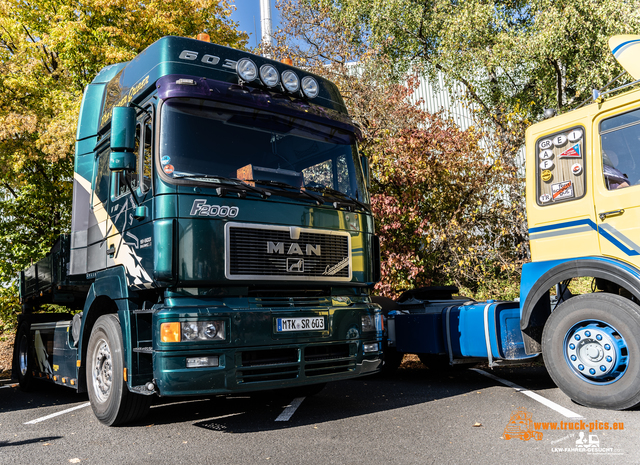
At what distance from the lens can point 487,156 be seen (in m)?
11.7

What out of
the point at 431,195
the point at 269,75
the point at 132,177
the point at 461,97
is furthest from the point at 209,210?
the point at 461,97

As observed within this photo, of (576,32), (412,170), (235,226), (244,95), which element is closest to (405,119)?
(412,170)

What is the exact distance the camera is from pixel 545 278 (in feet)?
18.4

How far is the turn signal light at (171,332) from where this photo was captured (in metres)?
4.39

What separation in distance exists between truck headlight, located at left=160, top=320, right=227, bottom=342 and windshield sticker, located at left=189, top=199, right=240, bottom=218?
0.93 meters

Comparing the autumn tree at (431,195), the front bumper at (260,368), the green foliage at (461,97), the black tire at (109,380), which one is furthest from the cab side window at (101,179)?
the green foliage at (461,97)

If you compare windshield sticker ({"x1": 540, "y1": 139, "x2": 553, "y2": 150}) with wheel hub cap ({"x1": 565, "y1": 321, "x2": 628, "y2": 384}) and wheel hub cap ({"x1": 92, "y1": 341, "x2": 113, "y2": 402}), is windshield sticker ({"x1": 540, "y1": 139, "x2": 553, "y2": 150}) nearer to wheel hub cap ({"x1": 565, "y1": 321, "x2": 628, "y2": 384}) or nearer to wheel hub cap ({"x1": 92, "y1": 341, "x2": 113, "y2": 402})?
wheel hub cap ({"x1": 565, "y1": 321, "x2": 628, "y2": 384})

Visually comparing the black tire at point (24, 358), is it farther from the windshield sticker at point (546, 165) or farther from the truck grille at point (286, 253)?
the windshield sticker at point (546, 165)

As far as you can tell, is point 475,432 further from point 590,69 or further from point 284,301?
point 590,69

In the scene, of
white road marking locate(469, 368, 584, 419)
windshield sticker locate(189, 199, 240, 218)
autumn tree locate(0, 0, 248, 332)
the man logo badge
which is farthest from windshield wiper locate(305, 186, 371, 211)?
autumn tree locate(0, 0, 248, 332)

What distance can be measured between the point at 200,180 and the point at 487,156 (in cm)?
847

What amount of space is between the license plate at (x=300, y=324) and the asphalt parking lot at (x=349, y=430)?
903 mm

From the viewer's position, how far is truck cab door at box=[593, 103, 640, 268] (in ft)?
16.1

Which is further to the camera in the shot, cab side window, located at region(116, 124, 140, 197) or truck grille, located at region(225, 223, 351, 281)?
cab side window, located at region(116, 124, 140, 197)
